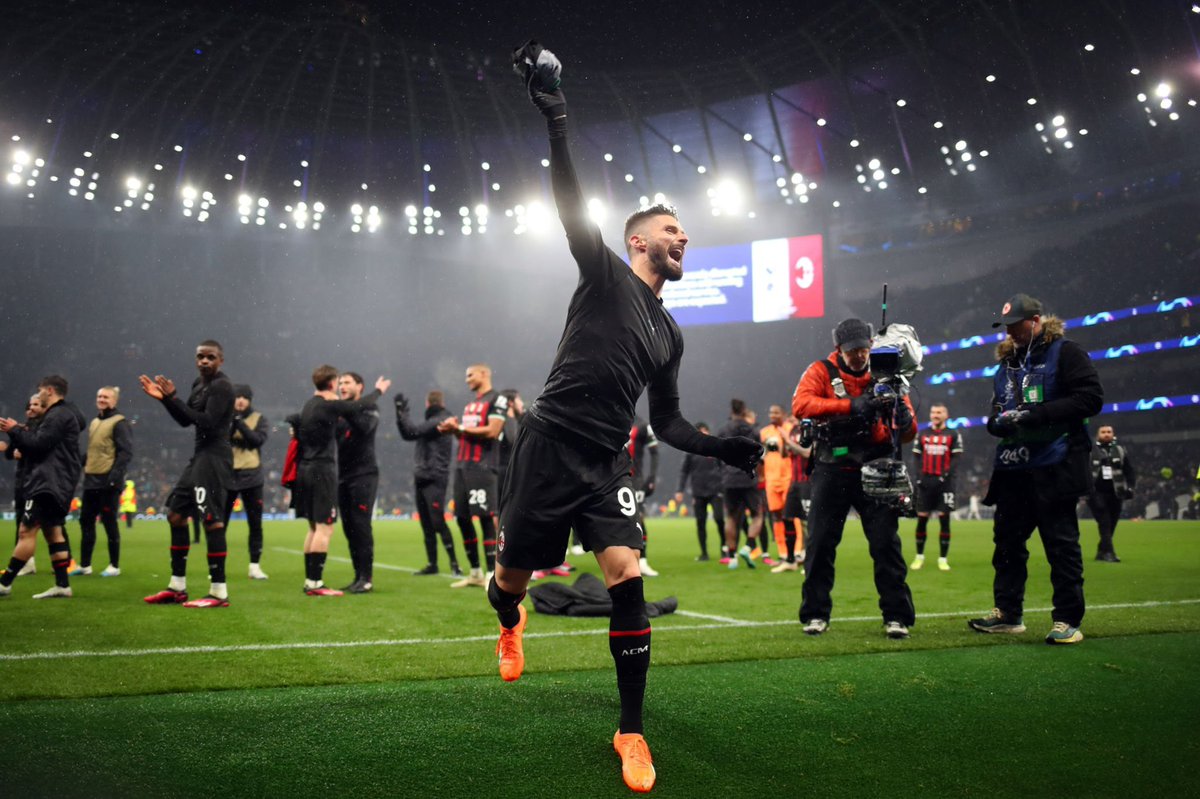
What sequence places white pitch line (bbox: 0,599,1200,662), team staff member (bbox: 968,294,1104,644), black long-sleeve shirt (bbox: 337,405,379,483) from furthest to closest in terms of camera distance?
black long-sleeve shirt (bbox: 337,405,379,483), team staff member (bbox: 968,294,1104,644), white pitch line (bbox: 0,599,1200,662)

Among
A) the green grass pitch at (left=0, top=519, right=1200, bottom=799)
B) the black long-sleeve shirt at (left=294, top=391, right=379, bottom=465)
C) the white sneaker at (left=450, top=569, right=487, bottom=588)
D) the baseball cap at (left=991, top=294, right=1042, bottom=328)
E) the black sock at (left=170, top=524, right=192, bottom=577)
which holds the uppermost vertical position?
the baseball cap at (left=991, top=294, right=1042, bottom=328)

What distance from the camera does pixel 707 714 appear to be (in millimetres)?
3916

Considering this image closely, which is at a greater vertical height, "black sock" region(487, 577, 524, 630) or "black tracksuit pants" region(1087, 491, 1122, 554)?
"black sock" region(487, 577, 524, 630)

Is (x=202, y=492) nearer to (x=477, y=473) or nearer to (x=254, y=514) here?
(x=477, y=473)

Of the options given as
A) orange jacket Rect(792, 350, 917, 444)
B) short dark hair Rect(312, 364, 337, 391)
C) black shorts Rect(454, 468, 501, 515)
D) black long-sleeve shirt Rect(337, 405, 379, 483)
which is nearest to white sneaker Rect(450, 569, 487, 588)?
black shorts Rect(454, 468, 501, 515)

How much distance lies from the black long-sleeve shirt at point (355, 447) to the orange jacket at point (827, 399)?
4.94m

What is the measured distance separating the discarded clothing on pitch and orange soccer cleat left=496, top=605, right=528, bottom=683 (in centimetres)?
333

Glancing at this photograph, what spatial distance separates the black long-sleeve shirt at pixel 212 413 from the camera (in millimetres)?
7633

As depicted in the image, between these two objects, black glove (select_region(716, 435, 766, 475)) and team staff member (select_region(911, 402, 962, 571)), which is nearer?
black glove (select_region(716, 435, 766, 475))

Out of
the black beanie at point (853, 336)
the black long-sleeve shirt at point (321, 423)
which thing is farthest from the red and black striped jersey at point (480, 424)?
Answer: the black beanie at point (853, 336)

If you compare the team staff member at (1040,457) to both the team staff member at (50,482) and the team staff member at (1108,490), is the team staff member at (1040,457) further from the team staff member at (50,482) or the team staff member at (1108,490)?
the team staff member at (1108,490)

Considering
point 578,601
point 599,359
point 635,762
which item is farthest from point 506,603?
point 578,601

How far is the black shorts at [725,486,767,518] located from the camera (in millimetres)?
12672

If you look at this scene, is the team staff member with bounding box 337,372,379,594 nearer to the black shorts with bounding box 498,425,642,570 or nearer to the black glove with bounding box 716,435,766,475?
the black shorts with bounding box 498,425,642,570
